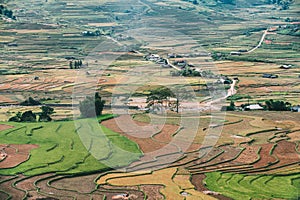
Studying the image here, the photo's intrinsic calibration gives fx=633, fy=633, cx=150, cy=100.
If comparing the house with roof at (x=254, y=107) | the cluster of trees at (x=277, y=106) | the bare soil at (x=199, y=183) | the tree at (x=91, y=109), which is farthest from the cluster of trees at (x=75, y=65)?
the bare soil at (x=199, y=183)

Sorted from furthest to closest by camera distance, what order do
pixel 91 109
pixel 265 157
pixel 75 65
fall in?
pixel 75 65 → pixel 91 109 → pixel 265 157

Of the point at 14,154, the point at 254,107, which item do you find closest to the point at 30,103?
the point at 254,107

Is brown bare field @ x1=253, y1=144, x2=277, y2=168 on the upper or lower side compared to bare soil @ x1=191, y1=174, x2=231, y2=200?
lower

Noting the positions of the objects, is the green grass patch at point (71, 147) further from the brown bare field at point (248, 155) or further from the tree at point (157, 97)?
the tree at point (157, 97)

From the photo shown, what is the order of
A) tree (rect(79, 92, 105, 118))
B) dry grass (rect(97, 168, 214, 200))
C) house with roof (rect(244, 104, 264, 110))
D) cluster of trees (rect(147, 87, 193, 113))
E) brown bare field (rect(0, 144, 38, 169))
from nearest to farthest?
dry grass (rect(97, 168, 214, 200))
brown bare field (rect(0, 144, 38, 169))
tree (rect(79, 92, 105, 118))
house with roof (rect(244, 104, 264, 110))
cluster of trees (rect(147, 87, 193, 113))

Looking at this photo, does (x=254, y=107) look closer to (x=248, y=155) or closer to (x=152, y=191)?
(x=248, y=155)

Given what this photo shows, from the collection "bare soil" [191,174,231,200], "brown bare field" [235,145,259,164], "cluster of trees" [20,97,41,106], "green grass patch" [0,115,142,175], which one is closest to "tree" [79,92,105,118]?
"green grass patch" [0,115,142,175]

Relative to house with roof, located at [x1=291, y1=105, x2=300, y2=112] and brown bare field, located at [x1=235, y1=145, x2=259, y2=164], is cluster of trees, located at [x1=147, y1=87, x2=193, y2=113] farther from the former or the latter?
brown bare field, located at [x1=235, y1=145, x2=259, y2=164]

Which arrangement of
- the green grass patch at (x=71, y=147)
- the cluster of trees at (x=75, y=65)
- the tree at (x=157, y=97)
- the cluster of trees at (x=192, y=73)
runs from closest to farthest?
the green grass patch at (x=71, y=147) → the tree at (x=157, y=97) → the cluster of trees at (x=192, y=73) → the cluster of trees at (x=75, y=65)

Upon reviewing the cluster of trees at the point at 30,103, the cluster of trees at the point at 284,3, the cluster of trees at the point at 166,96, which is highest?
the cluster of trees at the point at 166,96

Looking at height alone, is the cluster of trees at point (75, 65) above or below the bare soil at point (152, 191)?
below

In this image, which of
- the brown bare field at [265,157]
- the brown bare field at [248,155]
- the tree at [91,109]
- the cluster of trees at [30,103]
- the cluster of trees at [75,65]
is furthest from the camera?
the cluster of trees at [75,65]

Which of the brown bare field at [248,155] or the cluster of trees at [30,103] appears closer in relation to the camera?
the brown bare field at [248,155]
